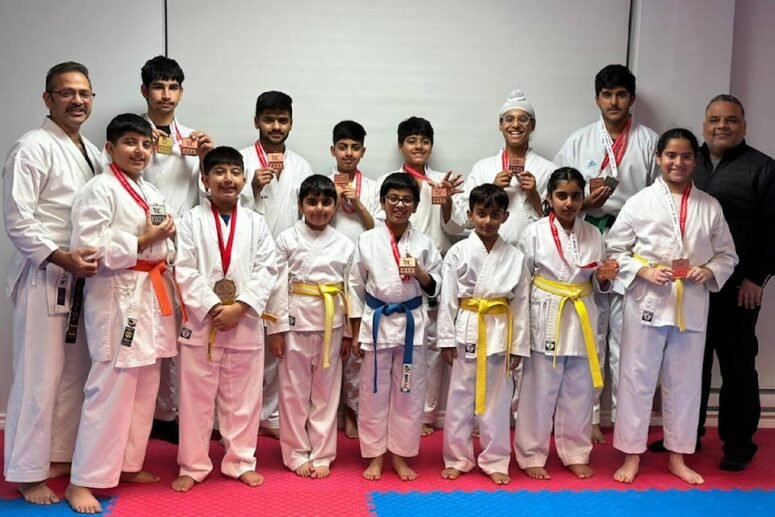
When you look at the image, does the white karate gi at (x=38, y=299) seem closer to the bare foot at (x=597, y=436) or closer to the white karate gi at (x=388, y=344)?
the white karate gi at (x=388, y=344)

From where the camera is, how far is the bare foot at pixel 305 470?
3.62 m

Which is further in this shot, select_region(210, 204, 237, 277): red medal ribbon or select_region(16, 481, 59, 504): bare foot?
select_region(210, 204, 237, 277): red medal ribbon

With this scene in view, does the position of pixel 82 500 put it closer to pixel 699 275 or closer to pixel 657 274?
pixel 657 274

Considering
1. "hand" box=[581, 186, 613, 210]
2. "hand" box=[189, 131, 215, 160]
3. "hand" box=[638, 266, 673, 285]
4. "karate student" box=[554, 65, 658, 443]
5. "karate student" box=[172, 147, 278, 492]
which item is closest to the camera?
"karate student" box=[172, 147, 278, 492]

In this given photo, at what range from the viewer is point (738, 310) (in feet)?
13.0

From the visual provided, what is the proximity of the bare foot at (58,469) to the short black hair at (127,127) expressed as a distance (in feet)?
5.15

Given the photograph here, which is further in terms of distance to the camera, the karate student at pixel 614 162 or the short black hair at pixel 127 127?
the karate student at pixel 614 162

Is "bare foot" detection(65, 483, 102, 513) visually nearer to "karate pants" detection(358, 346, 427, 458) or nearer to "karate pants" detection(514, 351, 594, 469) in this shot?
"karate pants" detection(358, 346, 427, 458)

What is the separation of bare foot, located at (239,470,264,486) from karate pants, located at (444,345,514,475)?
923 mm

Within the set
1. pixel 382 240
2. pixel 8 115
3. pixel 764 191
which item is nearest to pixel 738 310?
pixel 764 191

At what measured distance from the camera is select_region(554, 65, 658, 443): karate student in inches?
167

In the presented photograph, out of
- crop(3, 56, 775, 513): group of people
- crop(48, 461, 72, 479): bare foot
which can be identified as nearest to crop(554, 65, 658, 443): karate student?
crop(3, 56, 775, 513): group of people

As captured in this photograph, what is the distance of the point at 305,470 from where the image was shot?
143 inches

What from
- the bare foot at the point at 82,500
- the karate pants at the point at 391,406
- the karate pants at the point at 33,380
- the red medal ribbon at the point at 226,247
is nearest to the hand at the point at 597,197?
the karate pants at the point at 391,406
